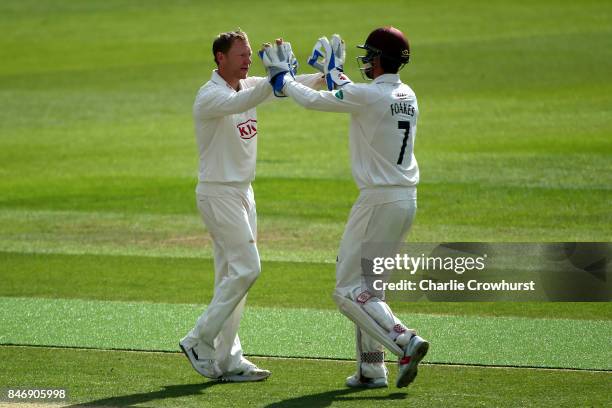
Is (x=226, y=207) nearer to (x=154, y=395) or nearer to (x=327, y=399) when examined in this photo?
(x=154, y=395)

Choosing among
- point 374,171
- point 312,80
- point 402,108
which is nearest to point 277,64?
point 312,80

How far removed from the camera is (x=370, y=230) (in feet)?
27.3

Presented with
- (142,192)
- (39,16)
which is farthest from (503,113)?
(39,16)

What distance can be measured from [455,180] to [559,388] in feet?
32.8

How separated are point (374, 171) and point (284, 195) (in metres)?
9.15

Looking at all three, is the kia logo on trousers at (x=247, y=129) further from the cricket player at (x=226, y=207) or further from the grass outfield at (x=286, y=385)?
the grass outfield at (x=286, y=385)

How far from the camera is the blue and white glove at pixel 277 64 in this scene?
8.50m

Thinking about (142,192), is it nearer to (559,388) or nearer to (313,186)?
(313,186)

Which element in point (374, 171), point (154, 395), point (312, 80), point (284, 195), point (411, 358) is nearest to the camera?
point (411, 358)

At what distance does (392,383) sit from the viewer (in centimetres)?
853

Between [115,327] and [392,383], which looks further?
[115,327]

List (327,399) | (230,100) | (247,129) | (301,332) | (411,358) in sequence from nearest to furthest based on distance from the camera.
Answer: (411,358)
(327,399)
(230,100)
(247,129)
(301,332)

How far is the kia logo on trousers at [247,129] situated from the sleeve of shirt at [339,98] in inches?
23.4

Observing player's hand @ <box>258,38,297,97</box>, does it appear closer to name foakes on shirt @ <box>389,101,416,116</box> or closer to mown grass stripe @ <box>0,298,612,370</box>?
name foakes on shirt @ <box>389,101,416,116</box>
